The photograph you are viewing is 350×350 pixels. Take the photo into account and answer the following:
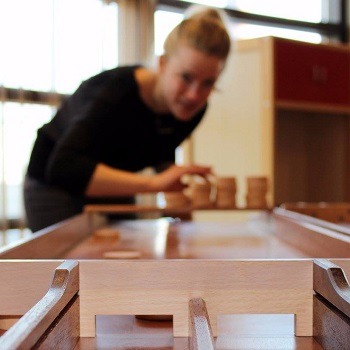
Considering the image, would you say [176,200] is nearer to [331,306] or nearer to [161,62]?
[161,62]

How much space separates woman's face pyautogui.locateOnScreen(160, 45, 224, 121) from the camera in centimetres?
148

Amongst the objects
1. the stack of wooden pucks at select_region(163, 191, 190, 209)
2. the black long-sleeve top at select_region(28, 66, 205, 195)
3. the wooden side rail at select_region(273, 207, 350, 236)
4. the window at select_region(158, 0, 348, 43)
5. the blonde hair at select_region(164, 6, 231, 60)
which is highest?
the window at select_region(158, 0, 348, 43)

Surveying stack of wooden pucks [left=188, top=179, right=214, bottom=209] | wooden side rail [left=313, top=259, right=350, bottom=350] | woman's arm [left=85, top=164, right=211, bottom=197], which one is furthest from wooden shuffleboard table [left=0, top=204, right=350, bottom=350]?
stack of wooden pucks [left=188, top=179, right=214, bottom=209]

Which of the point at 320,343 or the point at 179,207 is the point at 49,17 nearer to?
the point at 179,207

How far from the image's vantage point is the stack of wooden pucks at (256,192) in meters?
1.68

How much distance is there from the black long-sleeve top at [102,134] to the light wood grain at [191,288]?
0.86 m

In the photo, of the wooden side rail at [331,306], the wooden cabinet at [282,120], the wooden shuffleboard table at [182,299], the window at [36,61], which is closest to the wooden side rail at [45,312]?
the wooden shuffleboard table at [182,299]

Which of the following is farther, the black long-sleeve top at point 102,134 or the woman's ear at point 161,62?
the woman's ear at point 161,62

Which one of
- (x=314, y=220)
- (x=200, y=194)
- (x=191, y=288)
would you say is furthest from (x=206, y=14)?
(x=191, y=288)

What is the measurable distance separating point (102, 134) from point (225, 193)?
455 millimetres

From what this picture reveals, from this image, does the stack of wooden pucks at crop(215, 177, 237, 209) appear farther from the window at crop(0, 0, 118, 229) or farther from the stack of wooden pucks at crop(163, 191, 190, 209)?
the window at crop(0, 0, 118, 229)

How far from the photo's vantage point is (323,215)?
169 centimetres

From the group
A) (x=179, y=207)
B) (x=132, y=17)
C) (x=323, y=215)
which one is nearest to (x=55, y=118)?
(x=179, y=207)

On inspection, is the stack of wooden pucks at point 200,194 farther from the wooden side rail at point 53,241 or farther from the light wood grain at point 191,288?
the light wood grain at point 191,288
